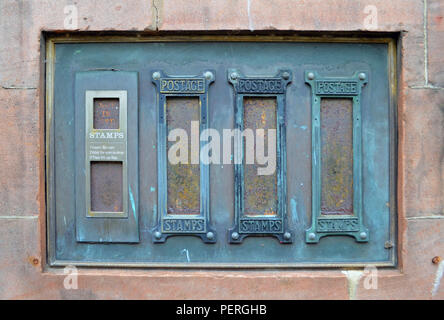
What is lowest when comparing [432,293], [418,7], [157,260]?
[432,293]

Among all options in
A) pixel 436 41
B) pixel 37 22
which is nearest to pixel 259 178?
pixel 436 41

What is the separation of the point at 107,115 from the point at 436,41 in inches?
125

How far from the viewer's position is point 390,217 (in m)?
3.39

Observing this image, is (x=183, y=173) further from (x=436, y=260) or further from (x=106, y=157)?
(x=436, y=260)

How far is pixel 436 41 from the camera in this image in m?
3.23

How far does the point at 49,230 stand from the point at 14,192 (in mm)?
481

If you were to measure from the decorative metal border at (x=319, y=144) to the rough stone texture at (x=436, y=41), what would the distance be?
596 mm

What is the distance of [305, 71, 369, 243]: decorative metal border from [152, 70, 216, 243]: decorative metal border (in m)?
0.99

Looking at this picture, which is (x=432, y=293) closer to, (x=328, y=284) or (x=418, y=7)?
(x=328, y=284)

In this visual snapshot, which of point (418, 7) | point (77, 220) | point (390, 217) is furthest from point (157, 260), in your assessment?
point (418, 7)

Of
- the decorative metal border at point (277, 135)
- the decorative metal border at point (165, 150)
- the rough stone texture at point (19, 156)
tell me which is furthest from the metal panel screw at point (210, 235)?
the rough stone texture at point (19, 156)

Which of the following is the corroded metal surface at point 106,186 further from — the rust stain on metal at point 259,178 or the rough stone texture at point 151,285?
the rust stain on metal at point 259,178

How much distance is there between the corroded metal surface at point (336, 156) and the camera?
3.38 metres

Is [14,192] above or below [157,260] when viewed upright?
above
